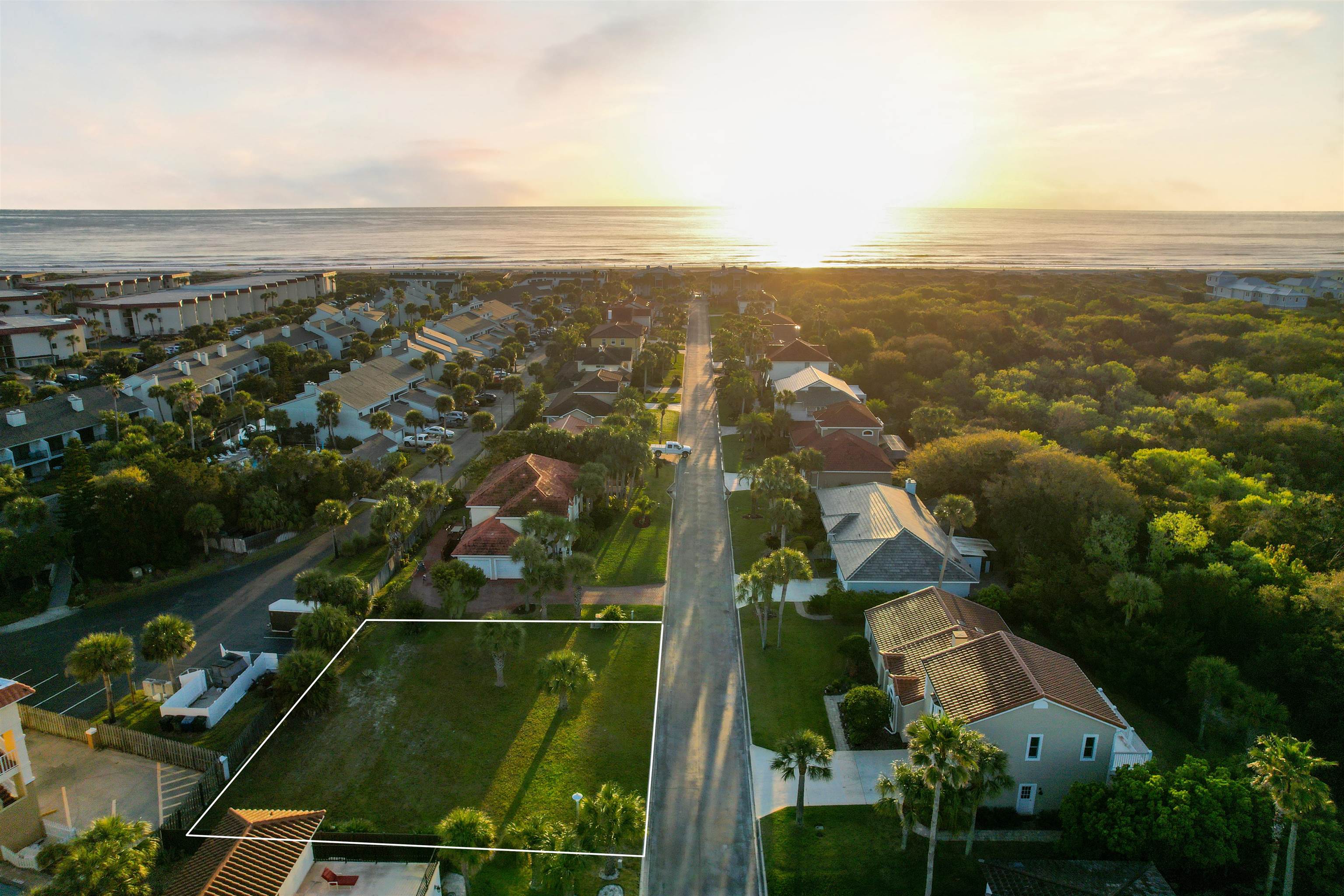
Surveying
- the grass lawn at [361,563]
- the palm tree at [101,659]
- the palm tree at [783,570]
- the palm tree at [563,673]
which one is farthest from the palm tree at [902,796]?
the grass lawn at [361,563]

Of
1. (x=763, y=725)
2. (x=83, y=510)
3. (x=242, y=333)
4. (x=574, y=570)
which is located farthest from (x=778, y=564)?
(x=242, y=333)

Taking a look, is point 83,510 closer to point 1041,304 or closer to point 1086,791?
point 1086,791

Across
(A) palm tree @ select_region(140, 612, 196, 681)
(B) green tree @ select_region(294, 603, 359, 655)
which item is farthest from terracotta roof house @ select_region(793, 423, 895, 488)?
(A) palm tree @ select_region(140, 612, 196, 681)

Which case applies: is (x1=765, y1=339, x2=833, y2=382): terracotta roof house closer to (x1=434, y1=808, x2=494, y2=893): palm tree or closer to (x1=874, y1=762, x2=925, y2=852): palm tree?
(x1=874, y1=762, x2=925, y2=852): palm tree

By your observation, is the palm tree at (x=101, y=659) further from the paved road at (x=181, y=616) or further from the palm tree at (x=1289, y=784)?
the palm tree at (x=1289, y=784)

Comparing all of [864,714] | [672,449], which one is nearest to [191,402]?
[672,449]
